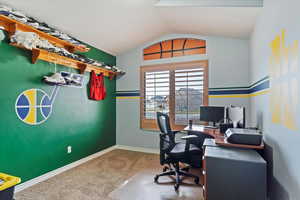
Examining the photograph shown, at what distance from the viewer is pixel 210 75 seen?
3420 millimetres

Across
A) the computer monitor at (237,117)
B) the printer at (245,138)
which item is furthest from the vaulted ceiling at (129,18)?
the printer at (245,138)

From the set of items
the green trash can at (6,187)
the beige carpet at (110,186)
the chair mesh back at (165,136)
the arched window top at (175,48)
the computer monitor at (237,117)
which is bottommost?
the beige carpet at (110,186)

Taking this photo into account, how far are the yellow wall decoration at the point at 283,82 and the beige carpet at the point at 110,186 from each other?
141 centimetres

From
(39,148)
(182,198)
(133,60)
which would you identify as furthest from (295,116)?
(133,60)

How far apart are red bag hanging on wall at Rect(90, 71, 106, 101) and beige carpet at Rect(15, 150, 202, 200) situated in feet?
4.60

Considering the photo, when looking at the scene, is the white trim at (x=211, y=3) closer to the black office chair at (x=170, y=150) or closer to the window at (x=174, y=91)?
the window at (x=174, y=91)

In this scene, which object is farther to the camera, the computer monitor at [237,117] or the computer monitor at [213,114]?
the computer monitor at [213,114]

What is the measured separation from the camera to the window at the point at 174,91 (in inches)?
139

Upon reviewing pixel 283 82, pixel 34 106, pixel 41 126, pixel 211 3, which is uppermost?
pixel 211 3

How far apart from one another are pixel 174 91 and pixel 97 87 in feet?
5.79

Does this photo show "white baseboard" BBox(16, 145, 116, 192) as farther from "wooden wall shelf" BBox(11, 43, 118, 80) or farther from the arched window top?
the arched window top

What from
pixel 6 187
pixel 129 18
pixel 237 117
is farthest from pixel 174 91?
pixel 6 187

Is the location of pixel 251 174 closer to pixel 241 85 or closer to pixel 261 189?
pixel 261 189

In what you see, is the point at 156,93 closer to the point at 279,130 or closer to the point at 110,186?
the point at 110,186
